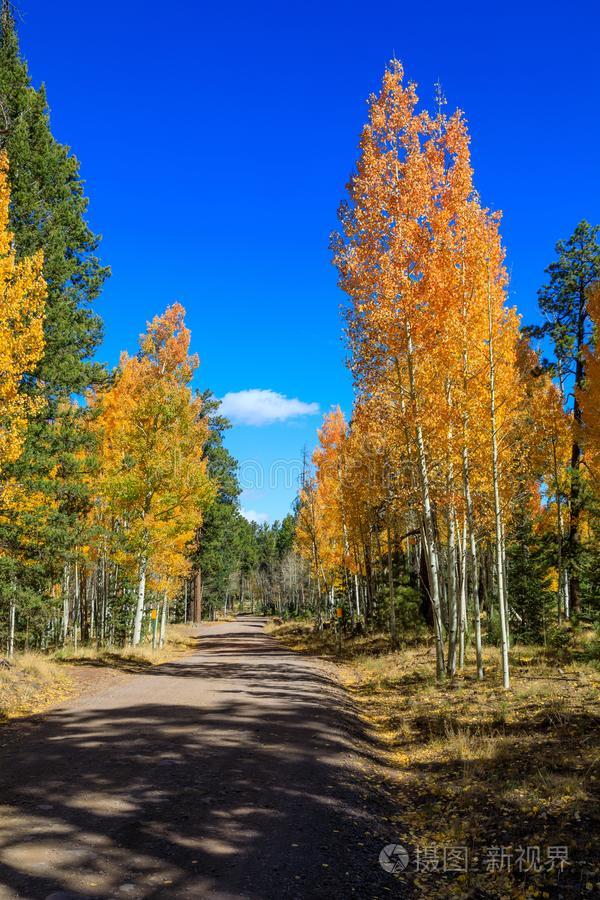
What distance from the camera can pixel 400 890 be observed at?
4762 millimetres

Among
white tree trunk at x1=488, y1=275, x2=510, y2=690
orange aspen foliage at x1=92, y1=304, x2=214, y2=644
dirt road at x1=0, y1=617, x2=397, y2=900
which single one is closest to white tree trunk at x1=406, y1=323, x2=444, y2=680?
white tree trunk at x1=488, y1=275, x2=510, y2=690

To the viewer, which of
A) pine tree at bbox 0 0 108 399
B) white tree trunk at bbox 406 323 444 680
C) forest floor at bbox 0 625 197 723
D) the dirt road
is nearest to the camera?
the dirt road

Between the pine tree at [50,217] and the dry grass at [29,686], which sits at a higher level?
the pine tree at [50,217]

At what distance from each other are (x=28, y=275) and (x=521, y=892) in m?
13.3

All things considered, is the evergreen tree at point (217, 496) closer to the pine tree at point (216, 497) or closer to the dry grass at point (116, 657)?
the pine tree at point (216, 497)

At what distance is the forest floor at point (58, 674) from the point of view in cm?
1145

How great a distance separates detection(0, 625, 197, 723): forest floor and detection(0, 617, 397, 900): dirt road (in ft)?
3.85

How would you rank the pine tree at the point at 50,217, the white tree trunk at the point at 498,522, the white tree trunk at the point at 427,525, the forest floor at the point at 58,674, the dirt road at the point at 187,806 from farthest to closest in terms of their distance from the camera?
the pine tree at the point at 50,217
the white tree trunk at the point at 427,525
the white tree trunk at the point at 498,522
the forest floor at the point at 58,674
the dirt road at the point at 187,806

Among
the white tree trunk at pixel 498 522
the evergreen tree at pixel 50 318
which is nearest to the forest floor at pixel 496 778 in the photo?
the white tree trunk at pixel 498 522

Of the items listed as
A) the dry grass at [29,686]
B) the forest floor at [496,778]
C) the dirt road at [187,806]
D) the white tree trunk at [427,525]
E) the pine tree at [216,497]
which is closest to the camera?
the dirt road at [187,806]

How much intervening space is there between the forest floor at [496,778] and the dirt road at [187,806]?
58 cm

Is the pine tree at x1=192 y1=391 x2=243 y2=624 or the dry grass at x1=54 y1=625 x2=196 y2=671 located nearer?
the dry grass at x1=54 y1=625 x2=196 y2=671

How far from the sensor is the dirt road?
4551 millimetres

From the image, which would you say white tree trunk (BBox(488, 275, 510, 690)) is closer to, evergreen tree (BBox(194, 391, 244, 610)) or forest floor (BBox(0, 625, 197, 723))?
forest floor (BBox(0, 625, 197, 723))
